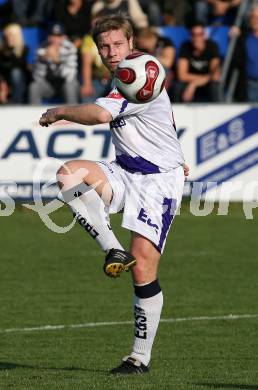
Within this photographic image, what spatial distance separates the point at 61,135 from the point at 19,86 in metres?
2.62

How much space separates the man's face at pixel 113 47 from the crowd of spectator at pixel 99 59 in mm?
11101

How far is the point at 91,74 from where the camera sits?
19.7 metres

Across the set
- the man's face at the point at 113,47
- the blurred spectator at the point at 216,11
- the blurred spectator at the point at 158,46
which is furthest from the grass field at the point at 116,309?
the blurred spectator at the point at 216,11

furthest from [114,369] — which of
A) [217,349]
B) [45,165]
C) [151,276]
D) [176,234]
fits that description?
[45,165]

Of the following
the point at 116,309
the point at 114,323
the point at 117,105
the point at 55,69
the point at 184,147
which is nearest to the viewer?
the point at 117,105

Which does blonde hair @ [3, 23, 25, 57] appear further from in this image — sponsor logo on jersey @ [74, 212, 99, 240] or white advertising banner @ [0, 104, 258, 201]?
sponsor logo on jersey @ [74, 212, 99, 240]

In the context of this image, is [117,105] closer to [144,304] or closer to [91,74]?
[144,304]

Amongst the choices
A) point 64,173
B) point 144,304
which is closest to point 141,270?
point 144,304

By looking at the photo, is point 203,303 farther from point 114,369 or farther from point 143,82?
point 143,82

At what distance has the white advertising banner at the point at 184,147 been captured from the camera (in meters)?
17.2

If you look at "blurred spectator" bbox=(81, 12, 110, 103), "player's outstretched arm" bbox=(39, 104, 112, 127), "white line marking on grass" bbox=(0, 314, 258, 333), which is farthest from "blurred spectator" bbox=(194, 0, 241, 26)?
"player's outstretched arm" bbox=(39, 104, 112, 127)

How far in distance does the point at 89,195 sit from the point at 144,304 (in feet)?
2.51

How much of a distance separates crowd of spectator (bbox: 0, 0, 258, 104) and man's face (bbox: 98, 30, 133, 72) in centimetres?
1110

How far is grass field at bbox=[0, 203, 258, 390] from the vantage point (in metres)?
7.49
